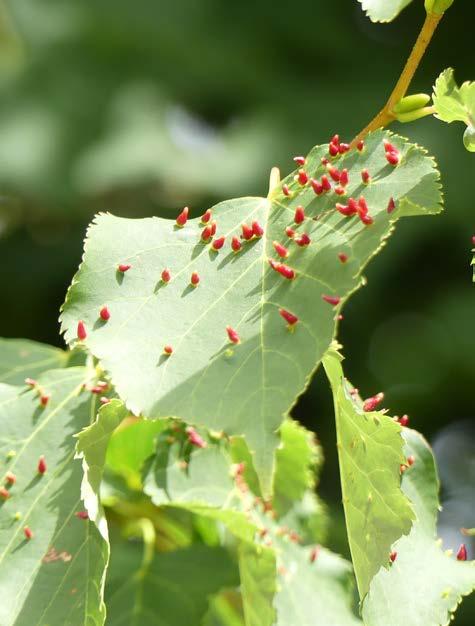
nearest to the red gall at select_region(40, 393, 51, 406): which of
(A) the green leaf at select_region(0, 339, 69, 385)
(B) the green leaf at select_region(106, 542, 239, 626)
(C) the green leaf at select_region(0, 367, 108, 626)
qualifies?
(C) the green leaf at select_region(0, 367, 108, 626)

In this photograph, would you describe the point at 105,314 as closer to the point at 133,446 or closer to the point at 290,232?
the point at 290,232

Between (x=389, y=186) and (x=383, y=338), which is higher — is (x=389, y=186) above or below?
above

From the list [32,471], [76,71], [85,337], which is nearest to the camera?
[85,337]

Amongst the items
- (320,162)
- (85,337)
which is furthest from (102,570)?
(320,162)

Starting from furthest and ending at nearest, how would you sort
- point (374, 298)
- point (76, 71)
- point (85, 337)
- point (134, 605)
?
1. point (76, 71)
2. point (374, 298)
3. point (134, 605)
4. point (85, 337)

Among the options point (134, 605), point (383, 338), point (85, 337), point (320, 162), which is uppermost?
point (320, 162)

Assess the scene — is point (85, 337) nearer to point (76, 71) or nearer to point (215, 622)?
point (215, 622)

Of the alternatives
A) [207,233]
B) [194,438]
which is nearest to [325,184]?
[207,233]
